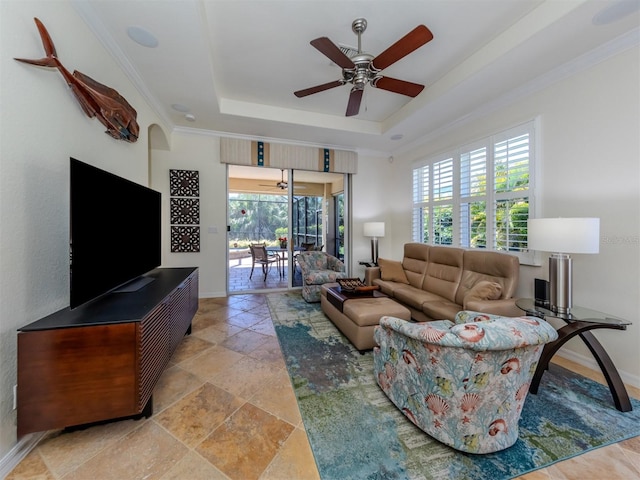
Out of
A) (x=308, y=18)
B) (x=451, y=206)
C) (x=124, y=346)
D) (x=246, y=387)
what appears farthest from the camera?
(x=451, y=206)

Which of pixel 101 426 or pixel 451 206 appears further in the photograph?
pixel 451 206

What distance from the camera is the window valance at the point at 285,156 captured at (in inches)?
172

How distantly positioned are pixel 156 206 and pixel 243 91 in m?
2.01

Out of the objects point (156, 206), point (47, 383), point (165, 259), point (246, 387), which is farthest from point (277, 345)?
point (165, 259)

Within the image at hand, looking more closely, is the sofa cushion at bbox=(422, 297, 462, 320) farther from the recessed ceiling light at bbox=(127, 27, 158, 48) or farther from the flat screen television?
the recessed ceiling light at bbox=(127, 27, 158, 48)

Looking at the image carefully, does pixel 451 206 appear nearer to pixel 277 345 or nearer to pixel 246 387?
pixel 277 345

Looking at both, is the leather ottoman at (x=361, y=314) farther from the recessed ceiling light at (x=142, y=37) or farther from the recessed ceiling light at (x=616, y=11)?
the recessed ceiling light at (x=142, y=37)

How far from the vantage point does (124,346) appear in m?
1.43

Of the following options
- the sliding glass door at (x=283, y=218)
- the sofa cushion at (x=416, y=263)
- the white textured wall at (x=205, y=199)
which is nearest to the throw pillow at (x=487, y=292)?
the sofa cushion at (x=416, y=263)

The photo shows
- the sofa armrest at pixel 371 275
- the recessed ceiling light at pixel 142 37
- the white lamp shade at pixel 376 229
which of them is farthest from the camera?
the white lamp shade at pixel 376 229

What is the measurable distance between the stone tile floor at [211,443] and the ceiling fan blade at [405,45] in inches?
112

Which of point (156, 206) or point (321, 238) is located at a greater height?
point (156, 206)

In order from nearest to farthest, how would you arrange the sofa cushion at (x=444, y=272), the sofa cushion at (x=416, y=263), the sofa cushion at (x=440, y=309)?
the sofa cushion at (x=440, y=309), the sofa cushion at (x=444, y=272), the sofa cushion at (x=416, y=263)

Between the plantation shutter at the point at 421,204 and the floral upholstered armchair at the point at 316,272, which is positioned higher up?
the plantation shutter at the point at 421,204
